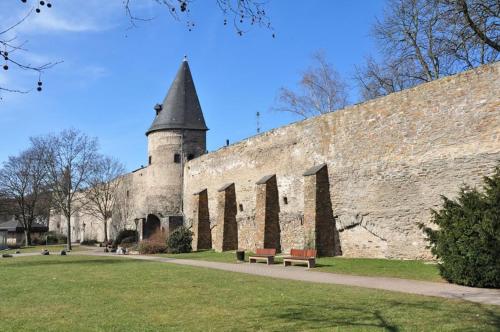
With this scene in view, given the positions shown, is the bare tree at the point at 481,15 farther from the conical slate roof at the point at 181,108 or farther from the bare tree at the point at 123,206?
the bare tree at the point at 123,206

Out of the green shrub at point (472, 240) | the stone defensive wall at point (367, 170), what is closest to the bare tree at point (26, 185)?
the stone defensive wall at point (367, 170)

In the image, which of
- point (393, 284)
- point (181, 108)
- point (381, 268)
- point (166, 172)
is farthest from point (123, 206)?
point (393, 284)

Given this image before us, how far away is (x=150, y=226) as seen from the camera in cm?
3525

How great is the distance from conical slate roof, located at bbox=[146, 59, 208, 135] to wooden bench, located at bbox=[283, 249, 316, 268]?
61.7 ft

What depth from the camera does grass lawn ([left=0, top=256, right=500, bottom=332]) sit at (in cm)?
692

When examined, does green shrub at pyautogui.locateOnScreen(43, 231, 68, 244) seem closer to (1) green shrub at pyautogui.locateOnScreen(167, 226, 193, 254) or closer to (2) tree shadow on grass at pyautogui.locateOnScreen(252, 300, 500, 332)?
(1) green shrub at pyautogui.locateOnScreen(167, 226, 193, 254)

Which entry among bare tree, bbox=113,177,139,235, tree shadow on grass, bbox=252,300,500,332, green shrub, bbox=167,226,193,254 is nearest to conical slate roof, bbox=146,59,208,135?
bare tree, bbox=113,177,139,235

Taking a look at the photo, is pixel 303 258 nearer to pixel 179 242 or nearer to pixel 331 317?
pixel 331 317

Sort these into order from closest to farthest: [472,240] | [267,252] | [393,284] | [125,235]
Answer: [472,240]
[393,284]
[267,252]
[125,235]

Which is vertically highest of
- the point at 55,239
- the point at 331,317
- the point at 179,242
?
the point at 179,242

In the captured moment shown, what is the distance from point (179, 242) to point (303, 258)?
12.5 m

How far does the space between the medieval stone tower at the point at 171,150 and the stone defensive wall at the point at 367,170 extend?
8192mm

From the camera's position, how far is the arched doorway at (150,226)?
115ft

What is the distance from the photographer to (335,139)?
1930cm
